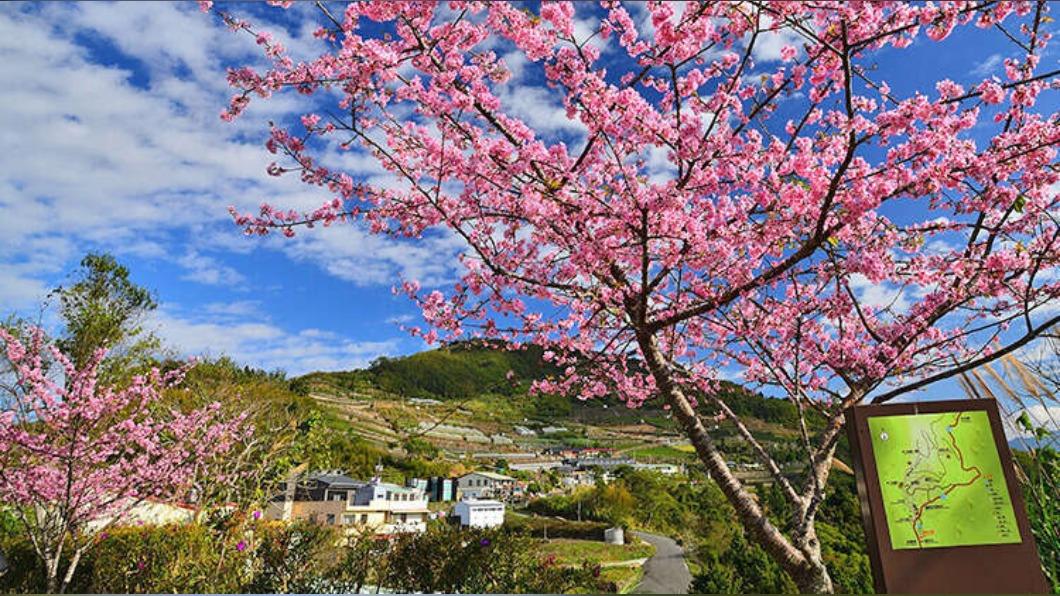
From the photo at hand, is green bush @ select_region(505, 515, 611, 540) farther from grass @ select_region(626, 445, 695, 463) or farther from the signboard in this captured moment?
the signboard

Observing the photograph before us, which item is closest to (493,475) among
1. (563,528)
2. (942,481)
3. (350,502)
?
(563,528)

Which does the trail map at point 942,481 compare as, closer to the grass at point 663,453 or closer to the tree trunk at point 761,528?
the tree trunk at point 761,528

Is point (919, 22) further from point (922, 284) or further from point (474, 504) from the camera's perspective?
point (474, 504)

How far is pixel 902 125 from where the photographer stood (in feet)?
6.38

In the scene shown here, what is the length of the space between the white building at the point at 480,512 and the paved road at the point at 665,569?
146cm

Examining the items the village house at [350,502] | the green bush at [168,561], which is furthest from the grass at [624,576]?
the green bush at [168,561]

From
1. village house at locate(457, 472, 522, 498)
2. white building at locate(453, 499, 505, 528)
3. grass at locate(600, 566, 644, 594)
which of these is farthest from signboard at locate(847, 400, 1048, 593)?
village house at locate(457, 472, 522, 498)

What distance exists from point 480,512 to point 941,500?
16.6ft

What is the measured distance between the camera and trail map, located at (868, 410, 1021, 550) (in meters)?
1.66

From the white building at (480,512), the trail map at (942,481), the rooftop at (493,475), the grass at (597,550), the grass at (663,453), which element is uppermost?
the grass at (663,453)

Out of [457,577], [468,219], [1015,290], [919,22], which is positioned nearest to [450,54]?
[468,219]

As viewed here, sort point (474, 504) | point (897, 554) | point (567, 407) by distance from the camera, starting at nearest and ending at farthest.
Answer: point (897, 554), point (474, 504), point (567, 407)

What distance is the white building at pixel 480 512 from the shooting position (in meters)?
6.05

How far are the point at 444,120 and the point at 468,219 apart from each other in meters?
0.41
